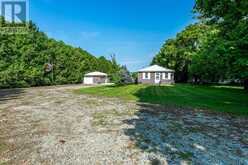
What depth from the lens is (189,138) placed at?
15.3 ft

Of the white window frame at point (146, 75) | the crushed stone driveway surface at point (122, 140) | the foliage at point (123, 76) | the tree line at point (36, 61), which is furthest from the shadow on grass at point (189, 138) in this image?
the white window frame at point (146, 75)

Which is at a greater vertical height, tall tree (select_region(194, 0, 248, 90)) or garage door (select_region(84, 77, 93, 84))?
tall tree (select_region(194, 0, 248, 90))

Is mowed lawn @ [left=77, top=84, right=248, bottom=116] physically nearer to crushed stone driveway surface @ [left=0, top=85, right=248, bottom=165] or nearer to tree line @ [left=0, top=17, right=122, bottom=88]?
crushed stone driveway surface @ [left=0, top=85, right=248, bottom=165]

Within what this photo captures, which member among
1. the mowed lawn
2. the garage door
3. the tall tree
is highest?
the tall tree

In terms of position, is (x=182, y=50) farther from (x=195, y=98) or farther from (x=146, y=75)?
(x=195, y=98)

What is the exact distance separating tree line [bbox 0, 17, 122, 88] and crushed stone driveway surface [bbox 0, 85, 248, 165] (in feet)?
61.8

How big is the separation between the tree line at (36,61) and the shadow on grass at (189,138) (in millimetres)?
20357

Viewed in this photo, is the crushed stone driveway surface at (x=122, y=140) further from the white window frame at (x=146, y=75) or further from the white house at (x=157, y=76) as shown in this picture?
the white window frame at (x=146, y=75)

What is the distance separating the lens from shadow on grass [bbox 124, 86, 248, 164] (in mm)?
3588

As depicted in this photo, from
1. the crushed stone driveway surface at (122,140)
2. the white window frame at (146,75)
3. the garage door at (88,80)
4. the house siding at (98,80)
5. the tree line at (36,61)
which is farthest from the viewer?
the house siding at (98,80)

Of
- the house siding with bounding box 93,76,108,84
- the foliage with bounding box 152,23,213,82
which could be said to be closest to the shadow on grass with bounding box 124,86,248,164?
the foliage with bounding box 152,23,213,82

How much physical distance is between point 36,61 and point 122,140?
2575cm

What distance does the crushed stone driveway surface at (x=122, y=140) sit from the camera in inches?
138

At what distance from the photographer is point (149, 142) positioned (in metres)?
4.39
